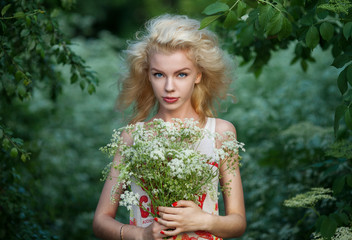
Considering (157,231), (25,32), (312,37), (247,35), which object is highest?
(247,35)

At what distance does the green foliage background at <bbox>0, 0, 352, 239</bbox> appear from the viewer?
2824 mm

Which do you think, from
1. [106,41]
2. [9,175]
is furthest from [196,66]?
[106,41]

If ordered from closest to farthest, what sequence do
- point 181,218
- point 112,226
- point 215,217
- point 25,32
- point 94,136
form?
point 181,218 < point 215,217 < point 112,226 < point 25,32 < point 94,136

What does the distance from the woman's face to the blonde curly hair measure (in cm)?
4

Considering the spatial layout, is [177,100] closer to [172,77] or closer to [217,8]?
[172,77]

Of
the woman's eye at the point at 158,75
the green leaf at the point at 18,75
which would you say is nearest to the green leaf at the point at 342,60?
the woman's eye at the point at 158,75

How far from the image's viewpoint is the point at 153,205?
80.0 inches

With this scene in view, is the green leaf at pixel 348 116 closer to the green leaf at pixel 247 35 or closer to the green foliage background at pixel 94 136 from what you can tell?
the green foliage background at pixel 94 136

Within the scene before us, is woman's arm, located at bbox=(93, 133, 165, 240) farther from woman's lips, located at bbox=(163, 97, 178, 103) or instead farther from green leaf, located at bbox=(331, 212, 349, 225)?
green leaf, located at bbox=(331, 212, 349, 225)

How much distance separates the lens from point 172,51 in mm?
2328

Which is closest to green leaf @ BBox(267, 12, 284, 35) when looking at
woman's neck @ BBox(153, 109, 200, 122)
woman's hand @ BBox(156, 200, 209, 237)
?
woman's neck @ BBox(153, 109, 200, 122)

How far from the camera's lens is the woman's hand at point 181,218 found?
6.48ft

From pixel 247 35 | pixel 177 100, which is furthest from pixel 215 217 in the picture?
pixel 247 35

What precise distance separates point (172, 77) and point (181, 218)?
0.74m
